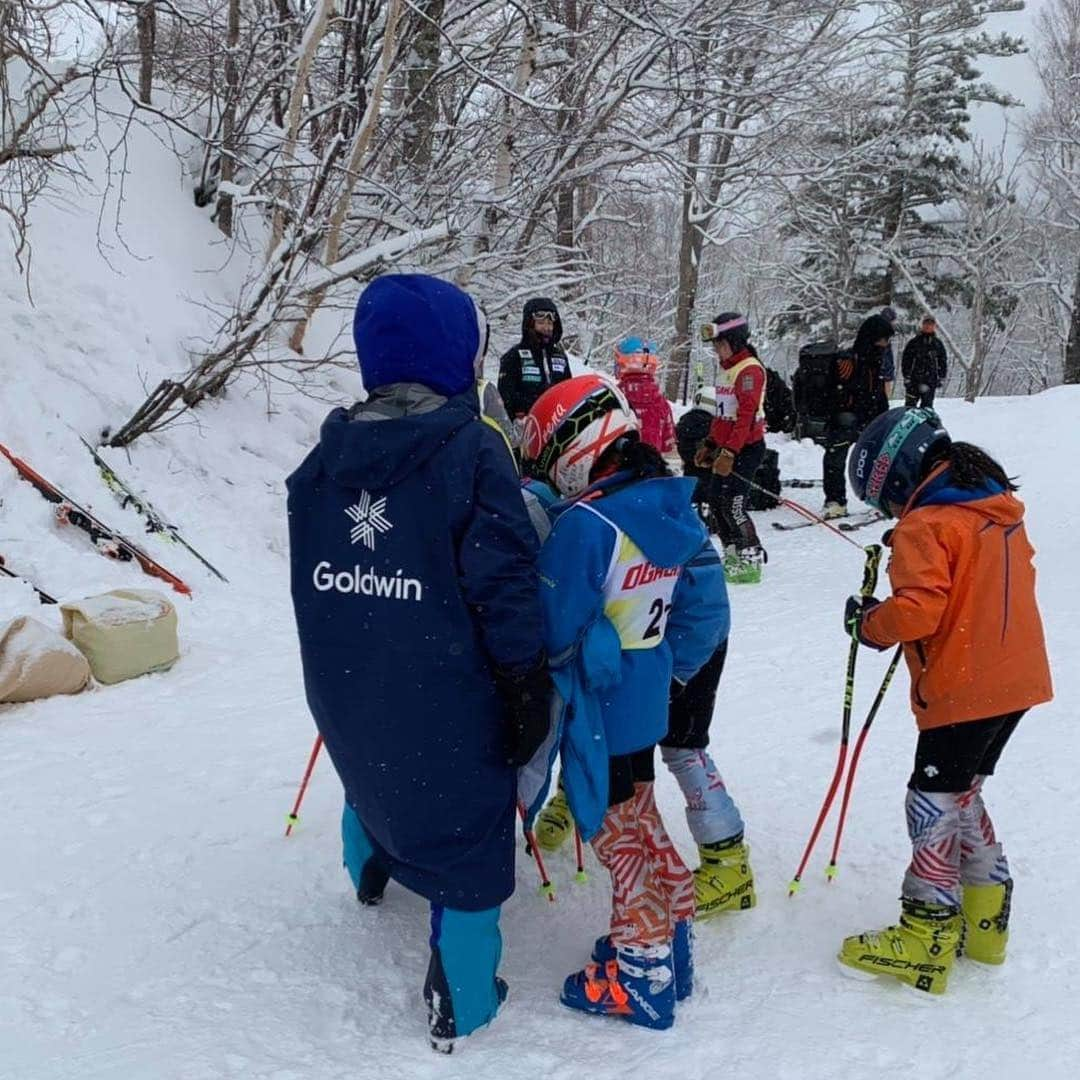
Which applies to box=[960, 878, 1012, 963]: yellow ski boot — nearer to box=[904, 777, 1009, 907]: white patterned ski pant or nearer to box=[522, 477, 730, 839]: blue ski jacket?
box=[904, 777, 1009, 907]: white patterned ski pant

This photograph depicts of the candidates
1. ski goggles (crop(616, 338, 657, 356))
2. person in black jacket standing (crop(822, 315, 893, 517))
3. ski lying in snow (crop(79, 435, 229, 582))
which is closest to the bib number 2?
ski lying in snow (crop(79, 435, 229, 582))

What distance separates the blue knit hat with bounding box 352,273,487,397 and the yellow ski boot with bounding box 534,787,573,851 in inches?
71.9

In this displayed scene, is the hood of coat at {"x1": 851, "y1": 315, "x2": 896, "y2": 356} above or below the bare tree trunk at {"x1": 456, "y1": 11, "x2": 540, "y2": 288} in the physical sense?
below

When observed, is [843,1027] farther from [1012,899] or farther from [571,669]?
[571,669]

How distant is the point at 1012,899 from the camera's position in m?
Answer: 3.35

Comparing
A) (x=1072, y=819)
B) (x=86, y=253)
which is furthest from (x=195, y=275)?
(x=1072, y=819)

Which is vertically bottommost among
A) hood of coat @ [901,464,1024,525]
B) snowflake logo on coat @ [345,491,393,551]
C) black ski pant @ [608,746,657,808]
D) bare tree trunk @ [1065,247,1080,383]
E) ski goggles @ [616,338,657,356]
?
black ski pant @ [608,746,657,808]

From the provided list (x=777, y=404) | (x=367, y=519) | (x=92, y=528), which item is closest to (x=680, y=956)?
(x=367, y=519)

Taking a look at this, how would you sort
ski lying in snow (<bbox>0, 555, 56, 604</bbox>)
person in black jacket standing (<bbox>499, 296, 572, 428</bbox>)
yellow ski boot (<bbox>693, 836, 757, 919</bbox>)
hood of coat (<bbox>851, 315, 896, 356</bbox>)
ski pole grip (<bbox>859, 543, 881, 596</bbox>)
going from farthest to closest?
hood of coat (<bbox>851, 315, 896, 356</bbox>) < person in black jacket standing (<bbox>499, 296, 572, 428</bbox>) < ski lying in snow (<bbox>0, 555, 56, 604</bbox>) < yellow ski boot (<bbox>693, 836, 757, 919</bbox>) < ski pole grip (<bbox>859, 543, 881, 596</bbox>)

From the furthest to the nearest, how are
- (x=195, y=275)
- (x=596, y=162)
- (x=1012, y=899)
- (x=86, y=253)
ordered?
(x=596, y=162)
(x=195, y=275)
(x=86, y=253)
(x=1012, y=899)

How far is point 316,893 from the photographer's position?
328 cm

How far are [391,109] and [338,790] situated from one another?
9076 mm

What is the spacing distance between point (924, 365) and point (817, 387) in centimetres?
327

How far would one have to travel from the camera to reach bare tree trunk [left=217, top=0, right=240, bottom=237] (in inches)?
368
